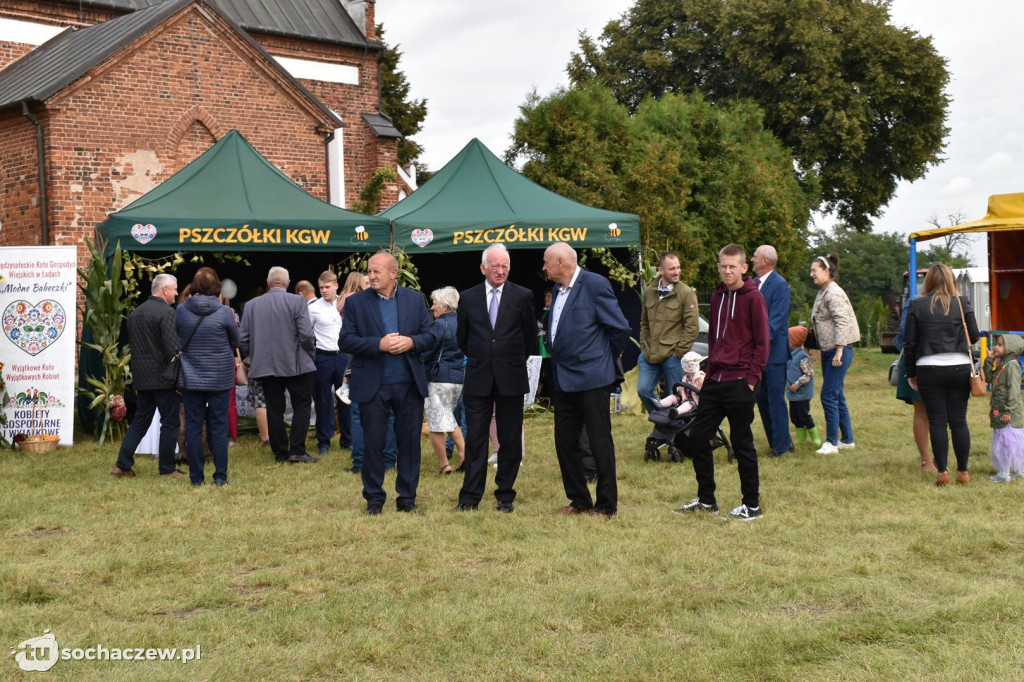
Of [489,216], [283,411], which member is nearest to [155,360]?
[283,411]

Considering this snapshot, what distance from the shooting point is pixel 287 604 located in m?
5.09

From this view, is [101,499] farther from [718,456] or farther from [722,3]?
[722,3]

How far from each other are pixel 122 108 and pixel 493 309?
43.6 feet

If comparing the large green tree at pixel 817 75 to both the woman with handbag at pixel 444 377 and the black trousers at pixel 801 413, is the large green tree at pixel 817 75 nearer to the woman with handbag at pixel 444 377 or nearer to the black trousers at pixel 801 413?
the black trousers at pixel 801 413

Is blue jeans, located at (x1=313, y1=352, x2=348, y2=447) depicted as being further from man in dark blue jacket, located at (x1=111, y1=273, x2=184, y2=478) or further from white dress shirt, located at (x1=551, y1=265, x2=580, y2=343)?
white dress shirt, located at (x1=551, y1=265, x2=580, y2=343)

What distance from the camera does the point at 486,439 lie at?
Result: 23.5ft

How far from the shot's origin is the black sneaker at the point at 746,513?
6.86 metres

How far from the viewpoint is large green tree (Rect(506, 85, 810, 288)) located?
2498 centimetres

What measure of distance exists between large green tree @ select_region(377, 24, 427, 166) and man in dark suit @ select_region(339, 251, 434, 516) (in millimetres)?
31114

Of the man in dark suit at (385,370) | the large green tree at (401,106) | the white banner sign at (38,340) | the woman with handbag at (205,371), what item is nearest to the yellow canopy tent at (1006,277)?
the man in dark suit at (385,370)

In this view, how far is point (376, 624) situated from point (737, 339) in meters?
3.28

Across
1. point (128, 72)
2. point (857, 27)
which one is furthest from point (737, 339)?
point (857, 27)

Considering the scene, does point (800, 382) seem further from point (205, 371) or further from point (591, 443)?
point (205, 371)

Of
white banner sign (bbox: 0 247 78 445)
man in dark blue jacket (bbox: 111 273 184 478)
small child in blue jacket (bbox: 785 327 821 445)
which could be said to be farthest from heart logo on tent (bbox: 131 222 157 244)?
small child in blue jacket (bbox: 785 327 821 445)
